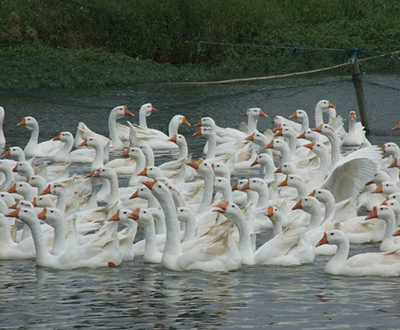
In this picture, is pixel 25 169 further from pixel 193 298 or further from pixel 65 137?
pixel 193 298

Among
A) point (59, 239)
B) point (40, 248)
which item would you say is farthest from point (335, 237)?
point (40, 248)

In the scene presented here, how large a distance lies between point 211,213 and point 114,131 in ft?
28.1

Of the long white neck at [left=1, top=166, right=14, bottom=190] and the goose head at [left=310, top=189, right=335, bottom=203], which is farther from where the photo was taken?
the long white neck at [left=1, top=166, right=14, bottom=190]

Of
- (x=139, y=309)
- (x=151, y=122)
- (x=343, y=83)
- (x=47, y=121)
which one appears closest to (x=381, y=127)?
(x=343, y=83)

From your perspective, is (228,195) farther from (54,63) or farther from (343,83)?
(54,63)

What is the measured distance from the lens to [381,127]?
931 inches

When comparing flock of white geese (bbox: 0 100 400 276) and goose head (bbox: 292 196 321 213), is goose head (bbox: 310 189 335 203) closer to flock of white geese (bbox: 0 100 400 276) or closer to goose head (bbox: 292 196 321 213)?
flock of white geese (bbox: 0 100 400 276)

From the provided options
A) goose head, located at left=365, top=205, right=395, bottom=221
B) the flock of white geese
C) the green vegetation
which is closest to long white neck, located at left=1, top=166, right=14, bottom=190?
the flock of white geese

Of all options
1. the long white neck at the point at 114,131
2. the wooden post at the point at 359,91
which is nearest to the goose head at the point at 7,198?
the long white neck at the point at 114,131

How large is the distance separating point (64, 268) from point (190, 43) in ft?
70.2

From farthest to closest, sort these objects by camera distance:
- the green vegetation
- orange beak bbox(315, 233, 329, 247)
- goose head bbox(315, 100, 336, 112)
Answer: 1. the green vegetation
2. goose head bbox(315, 100, 336, 112)
3. orange beak bbox(315, 233, 329, 247)

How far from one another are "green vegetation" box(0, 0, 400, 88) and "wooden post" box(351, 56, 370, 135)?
835 cm

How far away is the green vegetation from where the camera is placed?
107ft

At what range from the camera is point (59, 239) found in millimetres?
13984
